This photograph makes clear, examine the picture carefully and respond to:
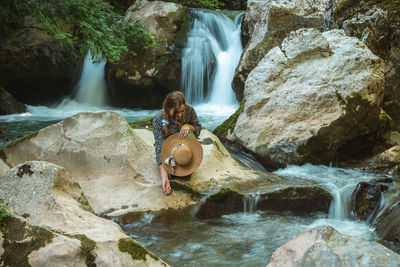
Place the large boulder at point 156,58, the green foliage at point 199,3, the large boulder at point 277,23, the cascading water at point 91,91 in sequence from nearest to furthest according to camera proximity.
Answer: the large boulder at point 277,23 < the large boulder at point 156,58 < the cascading water at point 91,91 < the green foliage at point 199,3

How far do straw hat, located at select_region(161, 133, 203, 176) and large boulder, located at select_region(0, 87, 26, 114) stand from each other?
8.18m

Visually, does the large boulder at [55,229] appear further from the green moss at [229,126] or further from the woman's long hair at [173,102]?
the green moss at [229,126]

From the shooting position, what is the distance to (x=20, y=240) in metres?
1.96

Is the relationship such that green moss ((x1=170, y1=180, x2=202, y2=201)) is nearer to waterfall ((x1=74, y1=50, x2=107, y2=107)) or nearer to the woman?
the woman

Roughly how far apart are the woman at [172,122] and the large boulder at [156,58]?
7543 mm

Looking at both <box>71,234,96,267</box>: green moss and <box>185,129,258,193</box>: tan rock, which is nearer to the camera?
<box>71,234,96,267</box>: green moss

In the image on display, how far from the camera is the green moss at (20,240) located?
6.22 feet

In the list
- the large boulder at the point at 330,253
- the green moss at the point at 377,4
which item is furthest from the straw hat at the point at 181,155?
the green moss at the point at 377,4

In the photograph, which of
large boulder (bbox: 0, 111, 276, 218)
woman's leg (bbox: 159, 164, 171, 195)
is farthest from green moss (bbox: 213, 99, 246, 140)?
woman's leg (bbox: 159, 164, 171, 195)

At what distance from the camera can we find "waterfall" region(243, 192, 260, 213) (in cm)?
400

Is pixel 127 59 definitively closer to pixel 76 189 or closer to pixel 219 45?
pixel 219 45

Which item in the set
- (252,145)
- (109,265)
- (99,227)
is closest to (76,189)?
(99,227)

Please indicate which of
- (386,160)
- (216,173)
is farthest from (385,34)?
(216,173)

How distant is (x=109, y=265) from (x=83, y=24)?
627 cm
